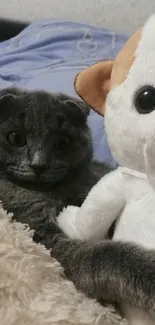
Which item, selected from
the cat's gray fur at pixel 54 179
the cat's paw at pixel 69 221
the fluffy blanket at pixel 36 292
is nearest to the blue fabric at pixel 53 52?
the cat's gray fur at pixel 54 179

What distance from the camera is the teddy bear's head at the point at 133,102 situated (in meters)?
0.65

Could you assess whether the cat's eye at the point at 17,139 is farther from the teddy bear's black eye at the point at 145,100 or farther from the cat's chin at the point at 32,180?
the teddy bear's black eye at the point at 145,100

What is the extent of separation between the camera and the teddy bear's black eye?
2.10ft

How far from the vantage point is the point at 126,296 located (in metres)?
0.65

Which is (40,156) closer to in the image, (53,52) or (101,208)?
(101,208)

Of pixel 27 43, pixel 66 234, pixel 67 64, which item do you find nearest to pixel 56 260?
pixel 66 234

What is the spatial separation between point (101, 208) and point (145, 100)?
0.18 metres

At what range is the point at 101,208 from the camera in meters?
0.73

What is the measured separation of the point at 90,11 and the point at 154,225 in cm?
209

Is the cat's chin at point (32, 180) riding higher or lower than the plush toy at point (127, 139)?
lower

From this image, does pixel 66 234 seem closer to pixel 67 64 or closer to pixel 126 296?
pixel 126 296

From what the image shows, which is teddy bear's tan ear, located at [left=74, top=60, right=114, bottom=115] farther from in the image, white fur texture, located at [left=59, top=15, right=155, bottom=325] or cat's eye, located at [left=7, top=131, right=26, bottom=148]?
cat's eye, located at [left=7, top=131, right=26, bottom=148]

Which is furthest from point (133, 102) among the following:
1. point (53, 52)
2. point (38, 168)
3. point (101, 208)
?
point (53, 52)

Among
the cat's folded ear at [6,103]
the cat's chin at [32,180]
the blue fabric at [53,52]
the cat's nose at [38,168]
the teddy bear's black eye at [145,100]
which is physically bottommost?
the blue fabric at [53,52]
